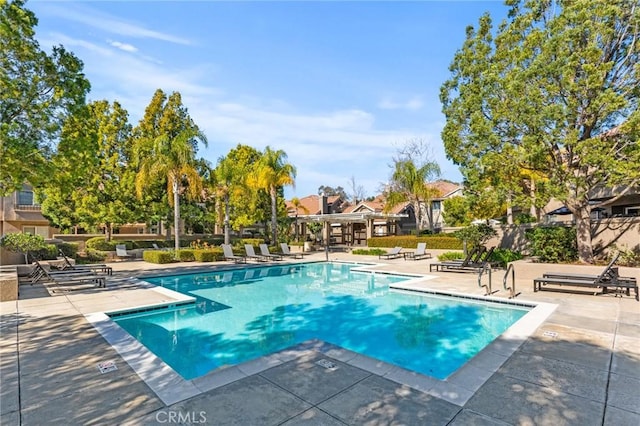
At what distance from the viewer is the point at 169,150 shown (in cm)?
2038

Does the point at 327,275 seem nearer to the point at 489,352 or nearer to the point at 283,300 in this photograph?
the point at 283,300

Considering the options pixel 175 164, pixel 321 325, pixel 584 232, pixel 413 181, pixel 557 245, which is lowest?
pixel 321 325

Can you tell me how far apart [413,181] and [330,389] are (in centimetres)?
2535

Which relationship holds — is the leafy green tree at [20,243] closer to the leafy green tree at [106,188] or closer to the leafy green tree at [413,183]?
the leafy green tree at [106,188]

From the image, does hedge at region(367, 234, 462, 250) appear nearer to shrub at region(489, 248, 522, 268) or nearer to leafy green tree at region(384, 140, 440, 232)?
leafy green tree at region(384, 140, 440, 232)

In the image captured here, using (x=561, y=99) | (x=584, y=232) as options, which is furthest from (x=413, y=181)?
(x=561, y=99)

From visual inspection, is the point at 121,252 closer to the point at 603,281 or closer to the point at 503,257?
the point at 503,257

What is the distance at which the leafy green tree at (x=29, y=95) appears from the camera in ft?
34.8

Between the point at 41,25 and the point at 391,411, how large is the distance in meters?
15.1

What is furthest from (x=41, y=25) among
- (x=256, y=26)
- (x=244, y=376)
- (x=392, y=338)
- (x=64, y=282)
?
(x=392, y=338)

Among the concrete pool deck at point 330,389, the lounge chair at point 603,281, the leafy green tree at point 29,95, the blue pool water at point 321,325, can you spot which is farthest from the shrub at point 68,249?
the lounge chair at point 603,281

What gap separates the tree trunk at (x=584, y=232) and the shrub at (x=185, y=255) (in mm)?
18860

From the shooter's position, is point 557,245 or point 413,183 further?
point 413,183

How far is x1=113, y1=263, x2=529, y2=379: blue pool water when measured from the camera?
21.8ft
